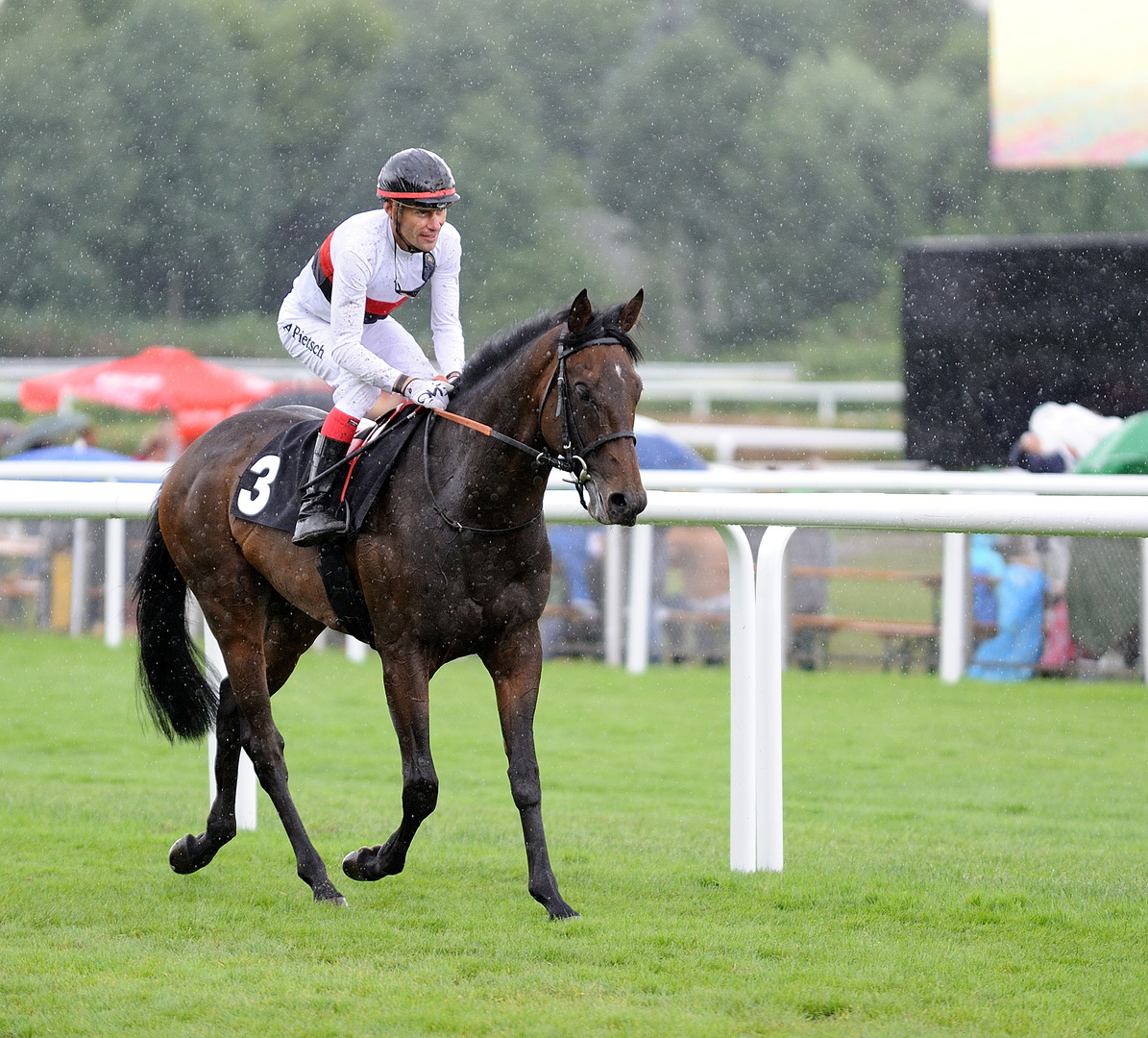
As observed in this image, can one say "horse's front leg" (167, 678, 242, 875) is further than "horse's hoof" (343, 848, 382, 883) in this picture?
Yes

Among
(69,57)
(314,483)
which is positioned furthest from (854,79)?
(314,483)

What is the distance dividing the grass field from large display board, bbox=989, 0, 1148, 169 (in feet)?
28.3

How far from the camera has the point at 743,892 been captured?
431 cm

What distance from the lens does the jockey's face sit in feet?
14.2

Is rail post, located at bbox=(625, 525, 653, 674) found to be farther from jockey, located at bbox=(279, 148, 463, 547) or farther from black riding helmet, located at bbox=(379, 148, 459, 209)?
black riding helmet, located at bbox=(379, 148, 459, 209)

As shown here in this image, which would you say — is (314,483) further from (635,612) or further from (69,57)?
(69,57)

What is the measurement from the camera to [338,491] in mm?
4402

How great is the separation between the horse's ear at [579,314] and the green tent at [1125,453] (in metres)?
5.57

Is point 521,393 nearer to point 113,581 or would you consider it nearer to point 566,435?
point 566,435

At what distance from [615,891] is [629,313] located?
1628mm

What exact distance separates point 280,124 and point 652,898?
4290 cm

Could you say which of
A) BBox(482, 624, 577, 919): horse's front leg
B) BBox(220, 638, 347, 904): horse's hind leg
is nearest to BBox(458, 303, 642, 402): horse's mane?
BBox(482, 624, 577, 919): horse's front leg

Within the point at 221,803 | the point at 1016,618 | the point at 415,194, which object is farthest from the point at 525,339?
the point at 1016,618

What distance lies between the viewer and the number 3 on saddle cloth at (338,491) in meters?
4.38
